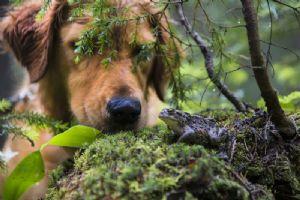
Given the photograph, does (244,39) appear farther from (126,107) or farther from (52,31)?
(126,107)

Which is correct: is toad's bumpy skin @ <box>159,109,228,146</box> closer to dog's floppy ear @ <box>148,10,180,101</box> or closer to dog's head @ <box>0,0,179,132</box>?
dog's head @ <box>0,0,179,132</box>

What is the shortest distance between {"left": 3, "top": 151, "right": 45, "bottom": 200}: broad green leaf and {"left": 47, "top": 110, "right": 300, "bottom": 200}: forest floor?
0.57 ft

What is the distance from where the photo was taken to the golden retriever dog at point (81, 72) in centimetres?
345

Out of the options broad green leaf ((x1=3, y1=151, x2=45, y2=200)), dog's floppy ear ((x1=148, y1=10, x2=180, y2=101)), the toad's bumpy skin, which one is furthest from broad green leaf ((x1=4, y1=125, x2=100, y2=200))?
dog's floppy ear ((x1=148, y1=10, x2=180, y2=101))

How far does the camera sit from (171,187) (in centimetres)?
182

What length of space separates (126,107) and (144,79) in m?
0.89

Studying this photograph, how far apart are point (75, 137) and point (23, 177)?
15.0 inches

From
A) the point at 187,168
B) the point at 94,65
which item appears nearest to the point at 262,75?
the point at 187,168

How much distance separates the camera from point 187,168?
1880 millimetres

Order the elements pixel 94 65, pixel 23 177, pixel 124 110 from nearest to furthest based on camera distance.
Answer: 1. pixel 23 177
2. pixel 124 110
3. pixel 94 65

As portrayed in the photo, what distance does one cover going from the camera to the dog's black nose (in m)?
3.32

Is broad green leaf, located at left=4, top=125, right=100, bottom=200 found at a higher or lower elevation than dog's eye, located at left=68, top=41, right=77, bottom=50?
lower

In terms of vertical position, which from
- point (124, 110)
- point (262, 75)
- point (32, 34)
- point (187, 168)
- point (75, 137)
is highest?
point (262, 75)

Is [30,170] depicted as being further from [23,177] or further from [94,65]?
[94,65]
